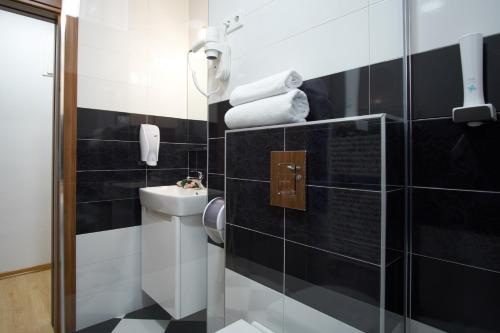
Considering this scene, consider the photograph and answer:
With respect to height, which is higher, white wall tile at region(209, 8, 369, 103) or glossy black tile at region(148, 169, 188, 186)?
white wall tile at region(209, 8, 369, 103)

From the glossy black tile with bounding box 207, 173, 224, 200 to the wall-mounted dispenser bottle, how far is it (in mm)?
1055

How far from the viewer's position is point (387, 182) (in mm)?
771

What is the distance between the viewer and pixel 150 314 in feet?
5.82

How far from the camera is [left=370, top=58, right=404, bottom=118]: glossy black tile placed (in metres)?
0.82

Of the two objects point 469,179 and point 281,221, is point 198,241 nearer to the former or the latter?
point 281,221

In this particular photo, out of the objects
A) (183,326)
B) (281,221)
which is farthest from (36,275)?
(281,221)

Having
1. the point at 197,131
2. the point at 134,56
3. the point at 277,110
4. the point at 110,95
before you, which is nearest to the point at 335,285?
the point at 277,110

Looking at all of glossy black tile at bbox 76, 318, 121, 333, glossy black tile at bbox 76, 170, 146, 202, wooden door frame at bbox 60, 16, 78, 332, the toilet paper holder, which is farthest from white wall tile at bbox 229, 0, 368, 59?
glossy black tile at bbox 76, 318, 121, 333

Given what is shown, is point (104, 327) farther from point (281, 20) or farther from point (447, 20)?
point (447, 20)

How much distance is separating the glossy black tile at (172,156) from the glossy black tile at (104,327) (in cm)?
103

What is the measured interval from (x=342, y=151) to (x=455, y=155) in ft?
0.99

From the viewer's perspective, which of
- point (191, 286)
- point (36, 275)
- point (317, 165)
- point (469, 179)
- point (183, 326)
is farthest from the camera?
point (36, 275)

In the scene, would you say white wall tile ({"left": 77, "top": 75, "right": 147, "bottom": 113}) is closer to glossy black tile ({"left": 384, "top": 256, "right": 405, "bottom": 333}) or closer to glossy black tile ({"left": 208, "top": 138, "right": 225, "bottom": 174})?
glossy black tile ({"left": 208, "top": 138, "right": 225, "bottom": 174})

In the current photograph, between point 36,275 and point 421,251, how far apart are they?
2.49 m
